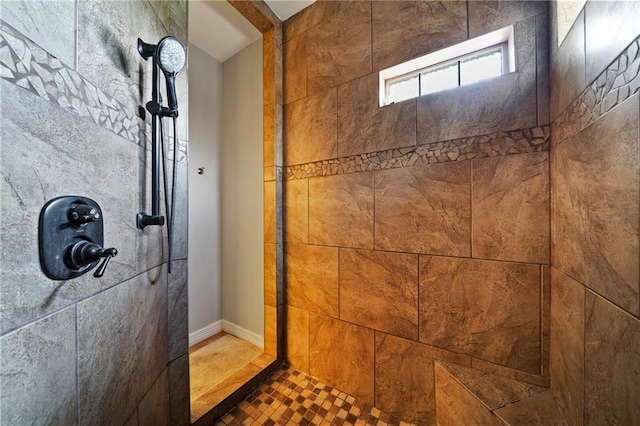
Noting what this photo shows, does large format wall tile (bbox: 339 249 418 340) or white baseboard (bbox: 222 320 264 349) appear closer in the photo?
large format wall tile (bbox: 339 249 418 340)

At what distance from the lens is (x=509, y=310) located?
0.94 meters

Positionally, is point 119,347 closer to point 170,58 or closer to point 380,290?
point 170,58

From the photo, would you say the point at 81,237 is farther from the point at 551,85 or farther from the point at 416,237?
the point at 551,85

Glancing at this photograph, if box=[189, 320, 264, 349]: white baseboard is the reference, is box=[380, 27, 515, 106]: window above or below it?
above

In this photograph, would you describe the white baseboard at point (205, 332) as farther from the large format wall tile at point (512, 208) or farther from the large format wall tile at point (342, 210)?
the large format wall tile at point (512, 208)

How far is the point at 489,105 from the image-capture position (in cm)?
99

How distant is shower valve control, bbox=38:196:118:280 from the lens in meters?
0.47

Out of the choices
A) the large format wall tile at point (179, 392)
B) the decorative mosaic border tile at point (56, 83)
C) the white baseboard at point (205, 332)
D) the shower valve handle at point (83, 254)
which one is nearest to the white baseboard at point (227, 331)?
the white baseboard at point (205, 332)

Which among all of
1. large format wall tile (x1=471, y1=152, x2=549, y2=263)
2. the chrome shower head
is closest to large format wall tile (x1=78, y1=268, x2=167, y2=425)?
→ the chrome shower head

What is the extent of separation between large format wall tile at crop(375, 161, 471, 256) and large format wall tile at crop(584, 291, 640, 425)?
1.48 feet

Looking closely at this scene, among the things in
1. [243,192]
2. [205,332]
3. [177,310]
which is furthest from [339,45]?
[205,332]

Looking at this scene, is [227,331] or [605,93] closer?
[605,93]

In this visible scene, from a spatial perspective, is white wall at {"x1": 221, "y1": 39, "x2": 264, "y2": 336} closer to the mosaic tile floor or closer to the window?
the mosaic tile floor

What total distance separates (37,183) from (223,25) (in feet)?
6.01
